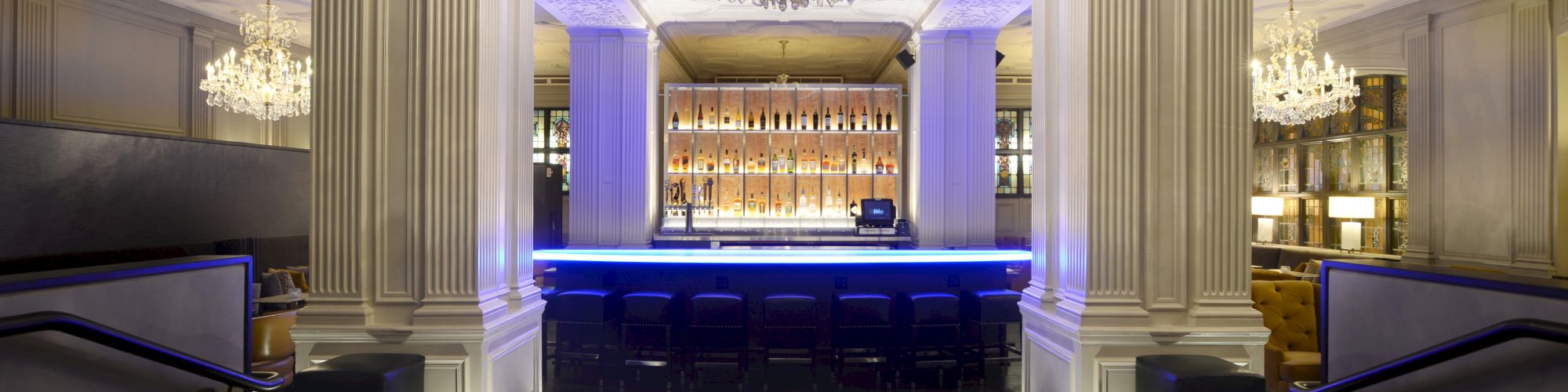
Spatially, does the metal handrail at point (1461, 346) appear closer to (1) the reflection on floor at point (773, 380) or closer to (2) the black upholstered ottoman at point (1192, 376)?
(2) the black upholstered ottoman at point (1192, 376)

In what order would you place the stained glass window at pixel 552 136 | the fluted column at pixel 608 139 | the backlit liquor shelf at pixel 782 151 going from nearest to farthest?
the fluted column at pixel 608 139 → the backlit liquor shelf at pixel 782 151 → the stained glass window at pixel 552 136

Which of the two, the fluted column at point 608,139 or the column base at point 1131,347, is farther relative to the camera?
the fluted column at point 608,139

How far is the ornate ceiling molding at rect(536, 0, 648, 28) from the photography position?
7.51 meters

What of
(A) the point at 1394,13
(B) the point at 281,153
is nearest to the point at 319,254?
(B) the point at 281,153

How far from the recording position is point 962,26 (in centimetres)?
860

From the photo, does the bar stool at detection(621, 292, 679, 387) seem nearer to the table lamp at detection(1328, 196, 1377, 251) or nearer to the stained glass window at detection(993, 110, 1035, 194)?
the table lamp at detection(1328, 196, 1377, 251)

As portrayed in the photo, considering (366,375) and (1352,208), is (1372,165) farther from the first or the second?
(366,375)

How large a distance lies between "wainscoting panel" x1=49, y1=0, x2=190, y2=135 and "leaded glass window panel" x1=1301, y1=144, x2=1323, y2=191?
1416 cm

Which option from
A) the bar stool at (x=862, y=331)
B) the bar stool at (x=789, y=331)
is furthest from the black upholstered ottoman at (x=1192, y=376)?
the bar stool at (x=789, y=331)

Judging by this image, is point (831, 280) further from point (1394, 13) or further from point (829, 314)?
point (1394, 13)

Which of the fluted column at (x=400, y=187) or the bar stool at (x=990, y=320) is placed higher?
the fluted column at (x=400, y=187)

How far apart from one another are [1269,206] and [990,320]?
809 cm

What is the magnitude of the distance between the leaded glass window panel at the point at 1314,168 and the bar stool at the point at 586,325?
984 cm

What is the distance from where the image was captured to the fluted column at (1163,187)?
133 inches
